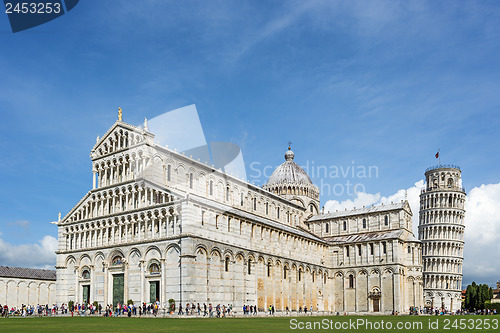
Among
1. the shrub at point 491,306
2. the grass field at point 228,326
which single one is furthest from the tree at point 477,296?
the grass field at point 228,326

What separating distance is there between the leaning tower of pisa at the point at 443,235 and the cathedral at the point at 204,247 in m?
26.3

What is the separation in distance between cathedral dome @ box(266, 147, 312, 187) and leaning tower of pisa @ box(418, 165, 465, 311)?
29.4 m

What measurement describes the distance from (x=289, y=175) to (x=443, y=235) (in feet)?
120

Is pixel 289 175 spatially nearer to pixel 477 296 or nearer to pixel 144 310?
pixel 144 310

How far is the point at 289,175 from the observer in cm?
9350

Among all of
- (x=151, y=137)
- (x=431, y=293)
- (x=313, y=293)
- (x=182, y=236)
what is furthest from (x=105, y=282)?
(x=431, y=293)

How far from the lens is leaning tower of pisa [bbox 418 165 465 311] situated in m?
102

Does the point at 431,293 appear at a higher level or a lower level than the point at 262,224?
lower

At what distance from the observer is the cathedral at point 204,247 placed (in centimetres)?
5381

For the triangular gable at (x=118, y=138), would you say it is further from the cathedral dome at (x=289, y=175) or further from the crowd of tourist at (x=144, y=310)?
the cathedral dome at (x=289, y=175)

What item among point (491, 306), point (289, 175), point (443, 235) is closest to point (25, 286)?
point (289, 175)

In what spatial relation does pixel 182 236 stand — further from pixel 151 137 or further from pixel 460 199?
pixel 460 199

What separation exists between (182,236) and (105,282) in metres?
13.0

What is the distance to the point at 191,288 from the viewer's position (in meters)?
50.8
